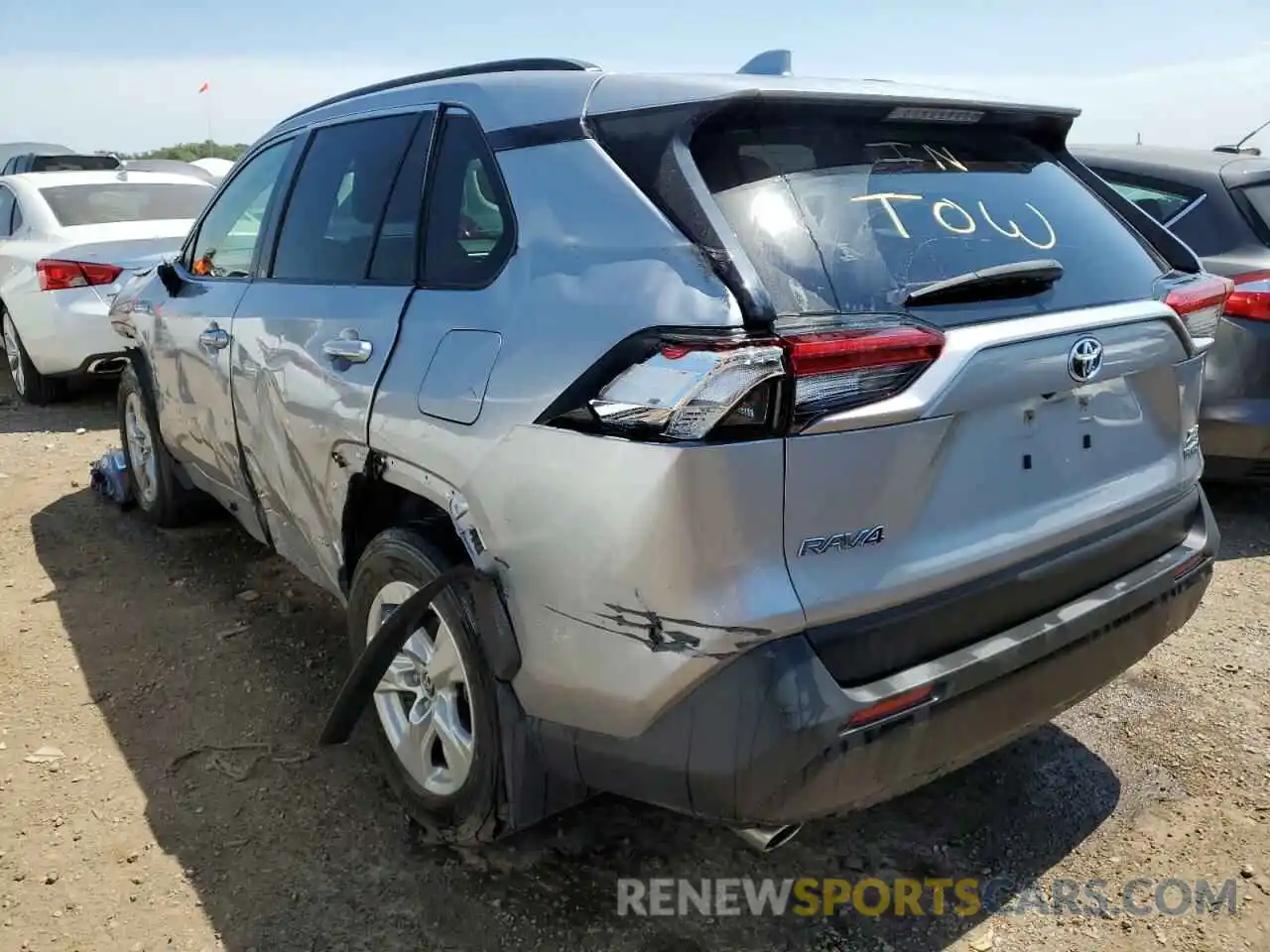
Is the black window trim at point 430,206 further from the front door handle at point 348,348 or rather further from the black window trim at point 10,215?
the black window trim at point 10,215

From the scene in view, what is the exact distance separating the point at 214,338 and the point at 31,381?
203 inches

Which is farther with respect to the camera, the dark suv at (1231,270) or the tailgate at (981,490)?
the dark suv at (1231,270)

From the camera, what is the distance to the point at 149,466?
4859 millimetres

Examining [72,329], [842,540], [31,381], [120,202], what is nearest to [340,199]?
[842,540]

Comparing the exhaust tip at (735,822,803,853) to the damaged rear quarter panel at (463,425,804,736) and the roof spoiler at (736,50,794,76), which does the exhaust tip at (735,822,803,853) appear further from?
the roof spoiler at (736,50,794,76)

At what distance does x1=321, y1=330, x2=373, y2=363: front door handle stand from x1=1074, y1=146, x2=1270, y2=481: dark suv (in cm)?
348

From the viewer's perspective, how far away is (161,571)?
14.6 feet

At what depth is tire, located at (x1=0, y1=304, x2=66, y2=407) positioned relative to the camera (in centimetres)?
763

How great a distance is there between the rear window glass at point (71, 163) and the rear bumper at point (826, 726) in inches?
552

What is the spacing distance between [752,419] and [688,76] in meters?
0.82

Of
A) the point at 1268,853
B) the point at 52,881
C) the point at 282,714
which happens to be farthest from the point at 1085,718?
the point at 52,881

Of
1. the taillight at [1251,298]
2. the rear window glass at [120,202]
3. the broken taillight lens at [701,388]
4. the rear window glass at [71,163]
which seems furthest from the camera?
the rear window glass at [71,163]

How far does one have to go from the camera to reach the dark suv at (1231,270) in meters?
4.55

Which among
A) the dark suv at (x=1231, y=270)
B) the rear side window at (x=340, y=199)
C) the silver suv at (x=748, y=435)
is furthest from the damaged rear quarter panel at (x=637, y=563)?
the dark suv at (x=1231, y=270)
